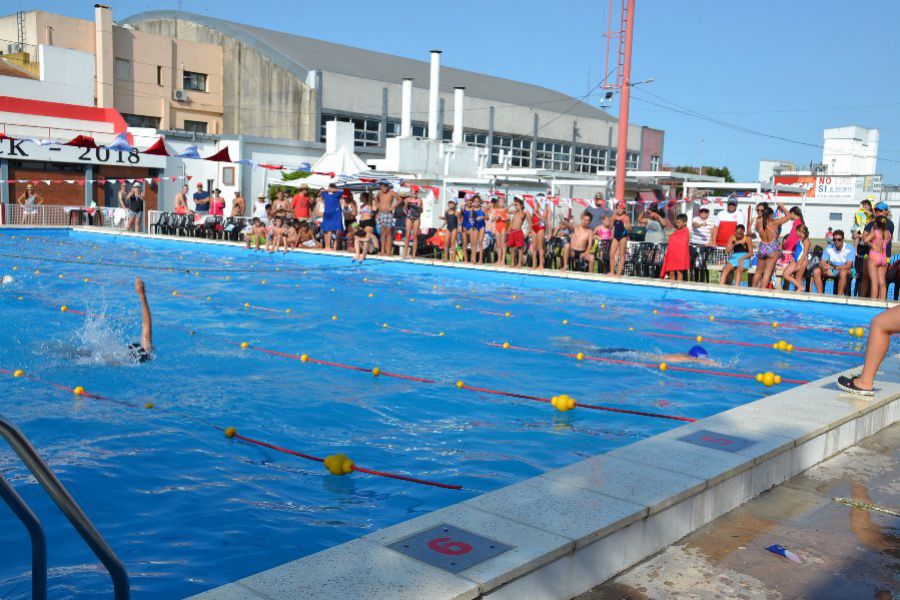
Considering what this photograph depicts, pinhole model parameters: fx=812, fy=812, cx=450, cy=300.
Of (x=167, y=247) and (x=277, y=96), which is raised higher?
(x=277, y=96)

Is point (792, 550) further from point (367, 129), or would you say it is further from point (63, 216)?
point (367, 129)

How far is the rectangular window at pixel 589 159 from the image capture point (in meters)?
47.3

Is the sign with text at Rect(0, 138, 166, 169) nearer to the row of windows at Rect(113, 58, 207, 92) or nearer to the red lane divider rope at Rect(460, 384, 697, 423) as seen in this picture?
the row of windows at Rect(113, 58, 207, 92)

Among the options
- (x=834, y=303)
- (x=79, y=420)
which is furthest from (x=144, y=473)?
(x=834, y=303)

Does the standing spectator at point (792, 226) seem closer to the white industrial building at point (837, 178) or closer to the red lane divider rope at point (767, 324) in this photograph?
the red lane divider rope at point (767, 324)

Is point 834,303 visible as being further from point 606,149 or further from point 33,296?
point 606,149

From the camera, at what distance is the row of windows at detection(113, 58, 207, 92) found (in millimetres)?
36562

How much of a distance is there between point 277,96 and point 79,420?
106 feet

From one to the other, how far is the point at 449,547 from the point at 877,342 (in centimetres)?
367

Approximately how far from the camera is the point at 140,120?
37594 mm

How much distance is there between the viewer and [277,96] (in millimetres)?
36781

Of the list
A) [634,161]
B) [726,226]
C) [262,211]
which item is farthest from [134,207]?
[634,161]

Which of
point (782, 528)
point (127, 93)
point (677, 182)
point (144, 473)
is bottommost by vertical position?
point (144, 473)

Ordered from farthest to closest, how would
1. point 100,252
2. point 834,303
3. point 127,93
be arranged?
point 127,93, point 100,252, point 834,303
